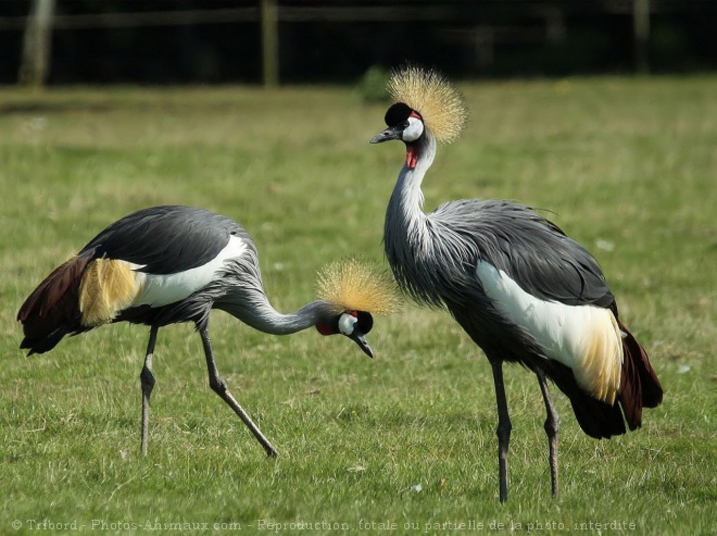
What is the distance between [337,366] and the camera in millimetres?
7762

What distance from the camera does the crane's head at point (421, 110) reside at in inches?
210

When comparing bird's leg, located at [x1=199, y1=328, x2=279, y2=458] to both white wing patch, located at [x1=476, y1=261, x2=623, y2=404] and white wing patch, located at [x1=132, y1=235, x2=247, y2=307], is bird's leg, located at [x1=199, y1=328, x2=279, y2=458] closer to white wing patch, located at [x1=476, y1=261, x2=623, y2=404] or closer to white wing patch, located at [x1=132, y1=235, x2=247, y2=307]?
white wing patch, located at [x1=132, y1=235, x2=247, y2=307]

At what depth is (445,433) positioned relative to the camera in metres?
6.42

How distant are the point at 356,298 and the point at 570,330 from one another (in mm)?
1342

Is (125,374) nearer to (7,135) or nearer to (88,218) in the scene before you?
(88,218)

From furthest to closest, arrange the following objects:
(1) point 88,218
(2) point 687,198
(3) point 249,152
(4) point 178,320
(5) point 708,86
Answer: (5) point 708,86, (3) point 249,152, (2) point 687,198, (1) point 88,218, (4) point 178,320

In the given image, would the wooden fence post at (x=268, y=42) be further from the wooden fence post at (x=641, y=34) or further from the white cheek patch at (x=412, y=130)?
the white cheek patch at (x=412, y=130)

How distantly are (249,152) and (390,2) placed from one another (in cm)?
1374

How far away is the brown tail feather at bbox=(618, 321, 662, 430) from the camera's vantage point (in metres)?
5.39

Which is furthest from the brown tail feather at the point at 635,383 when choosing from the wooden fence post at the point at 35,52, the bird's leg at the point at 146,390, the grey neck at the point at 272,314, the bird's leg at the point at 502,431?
the wooden fence post at the point at 35,52

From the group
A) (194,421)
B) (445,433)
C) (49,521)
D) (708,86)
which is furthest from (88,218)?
(708,86)

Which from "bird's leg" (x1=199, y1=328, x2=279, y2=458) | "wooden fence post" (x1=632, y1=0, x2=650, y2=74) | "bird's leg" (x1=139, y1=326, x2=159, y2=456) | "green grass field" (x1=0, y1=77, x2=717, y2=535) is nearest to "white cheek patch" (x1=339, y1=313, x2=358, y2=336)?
"green grass field" (x1=0, y1=77, x2=717, y2=535)

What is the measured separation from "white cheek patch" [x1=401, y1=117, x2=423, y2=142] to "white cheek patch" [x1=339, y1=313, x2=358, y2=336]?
1225 millimetres

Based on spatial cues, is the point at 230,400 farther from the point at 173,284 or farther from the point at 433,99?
the point at 433,99
